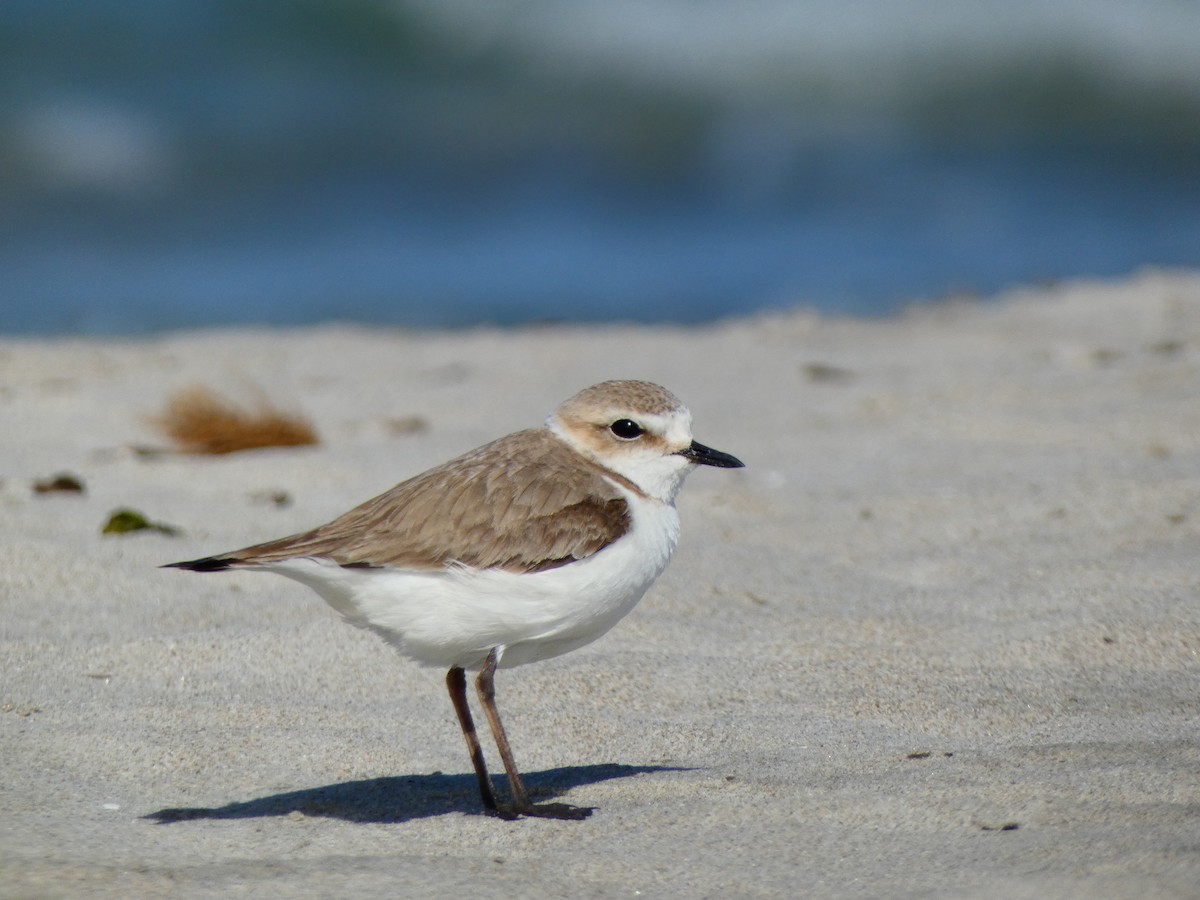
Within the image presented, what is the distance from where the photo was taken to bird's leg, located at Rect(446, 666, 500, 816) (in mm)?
3611

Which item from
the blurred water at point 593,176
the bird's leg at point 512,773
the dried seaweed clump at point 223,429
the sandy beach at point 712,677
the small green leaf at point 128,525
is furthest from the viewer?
the blurred water at point 593,176

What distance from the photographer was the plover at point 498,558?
3441mm

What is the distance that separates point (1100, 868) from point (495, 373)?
274 inches

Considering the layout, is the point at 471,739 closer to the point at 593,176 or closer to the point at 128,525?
the point at 128,525

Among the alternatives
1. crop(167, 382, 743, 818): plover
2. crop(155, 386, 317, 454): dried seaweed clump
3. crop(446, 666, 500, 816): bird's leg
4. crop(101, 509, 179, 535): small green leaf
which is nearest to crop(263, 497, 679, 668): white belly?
crop(167, 382, 743, 818): plover

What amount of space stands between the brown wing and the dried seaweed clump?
3.94 meters

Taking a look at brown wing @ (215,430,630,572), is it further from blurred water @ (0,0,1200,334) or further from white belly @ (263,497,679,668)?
blurred water @ (0,0,1200,334)

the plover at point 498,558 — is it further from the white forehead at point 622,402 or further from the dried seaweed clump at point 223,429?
the dried seaweed clump at point 223,429

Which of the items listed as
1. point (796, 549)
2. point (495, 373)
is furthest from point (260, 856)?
point (495, 373)

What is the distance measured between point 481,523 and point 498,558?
123mm

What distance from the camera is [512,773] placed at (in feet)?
11.6

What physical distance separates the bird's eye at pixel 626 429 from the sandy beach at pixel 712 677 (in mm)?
911

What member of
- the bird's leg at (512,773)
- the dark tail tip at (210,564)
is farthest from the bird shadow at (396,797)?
the dark tail tip at (210,564)

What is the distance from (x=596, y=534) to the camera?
3506mm
